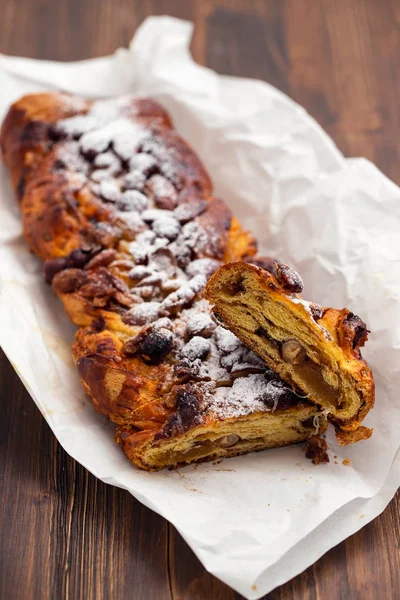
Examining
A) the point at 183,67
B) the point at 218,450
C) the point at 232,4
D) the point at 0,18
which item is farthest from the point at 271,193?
the point at 0,18

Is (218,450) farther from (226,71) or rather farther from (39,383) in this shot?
(226,71)

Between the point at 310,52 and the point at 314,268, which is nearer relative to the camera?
the point at 314,268

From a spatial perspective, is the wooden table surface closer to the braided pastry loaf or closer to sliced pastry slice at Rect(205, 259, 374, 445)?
the braided pastry loaf

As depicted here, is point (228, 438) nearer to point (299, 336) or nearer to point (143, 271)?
point (299, 336)

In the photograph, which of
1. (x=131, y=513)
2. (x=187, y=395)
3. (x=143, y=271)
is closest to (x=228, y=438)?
(x=187, y=395)

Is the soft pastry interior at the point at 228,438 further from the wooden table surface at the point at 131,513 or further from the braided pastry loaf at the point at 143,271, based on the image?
the wooden table surface at the point at 131,513

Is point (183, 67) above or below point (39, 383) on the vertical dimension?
above
